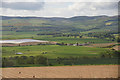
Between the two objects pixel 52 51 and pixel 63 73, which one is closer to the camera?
pixel 63 73

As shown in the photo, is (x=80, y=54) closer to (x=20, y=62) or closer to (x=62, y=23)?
(x=20, y=62)

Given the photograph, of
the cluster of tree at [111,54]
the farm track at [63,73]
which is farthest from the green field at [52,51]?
the farm track at [63,73]

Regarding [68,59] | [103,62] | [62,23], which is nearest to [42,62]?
[68,59]

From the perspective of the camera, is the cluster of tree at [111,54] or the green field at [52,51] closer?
the cluster of tree at [111,54]

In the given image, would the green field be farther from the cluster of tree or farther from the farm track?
the farm track

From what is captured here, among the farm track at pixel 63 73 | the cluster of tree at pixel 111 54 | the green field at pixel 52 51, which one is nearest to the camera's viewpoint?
the farm track at pixel 63 73

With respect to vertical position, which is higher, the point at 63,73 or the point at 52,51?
the point at 52,51

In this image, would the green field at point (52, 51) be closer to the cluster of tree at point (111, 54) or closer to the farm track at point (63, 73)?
the cluster of tree at point (111, 54)

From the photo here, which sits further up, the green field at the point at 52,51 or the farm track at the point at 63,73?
the green field at the point at 52,51

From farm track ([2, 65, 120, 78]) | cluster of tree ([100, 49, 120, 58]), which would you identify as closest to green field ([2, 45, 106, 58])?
cluster of tree ([100, 49, 120, 58])

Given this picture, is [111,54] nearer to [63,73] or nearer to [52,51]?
[52,51]

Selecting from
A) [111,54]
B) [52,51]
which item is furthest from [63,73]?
[52,51]
